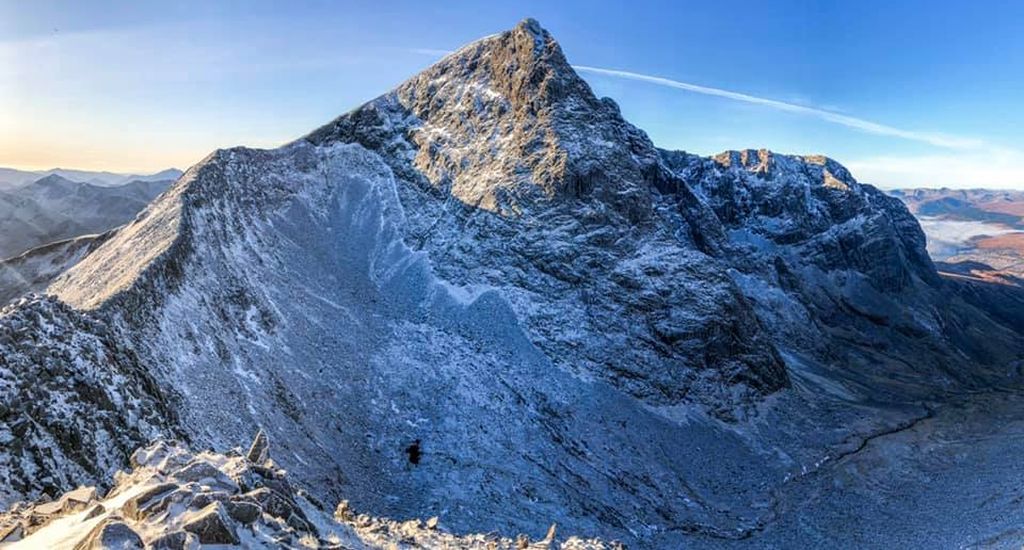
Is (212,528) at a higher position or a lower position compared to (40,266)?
higher

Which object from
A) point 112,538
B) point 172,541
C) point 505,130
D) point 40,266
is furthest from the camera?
point 505,130

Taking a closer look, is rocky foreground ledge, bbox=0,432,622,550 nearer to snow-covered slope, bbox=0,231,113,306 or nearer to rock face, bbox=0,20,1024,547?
rock face, bbox=0,20,1024,547

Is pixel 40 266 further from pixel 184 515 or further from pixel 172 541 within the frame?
pixel 172 541

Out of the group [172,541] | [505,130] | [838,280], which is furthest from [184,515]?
[838,280]

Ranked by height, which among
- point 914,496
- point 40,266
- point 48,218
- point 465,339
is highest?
point 48,218

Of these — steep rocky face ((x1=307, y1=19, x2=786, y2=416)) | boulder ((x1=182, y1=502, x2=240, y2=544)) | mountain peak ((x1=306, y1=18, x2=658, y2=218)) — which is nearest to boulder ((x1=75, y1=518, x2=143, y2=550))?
boulder ((x1=182, y1=502, x2=240, y2=544))
